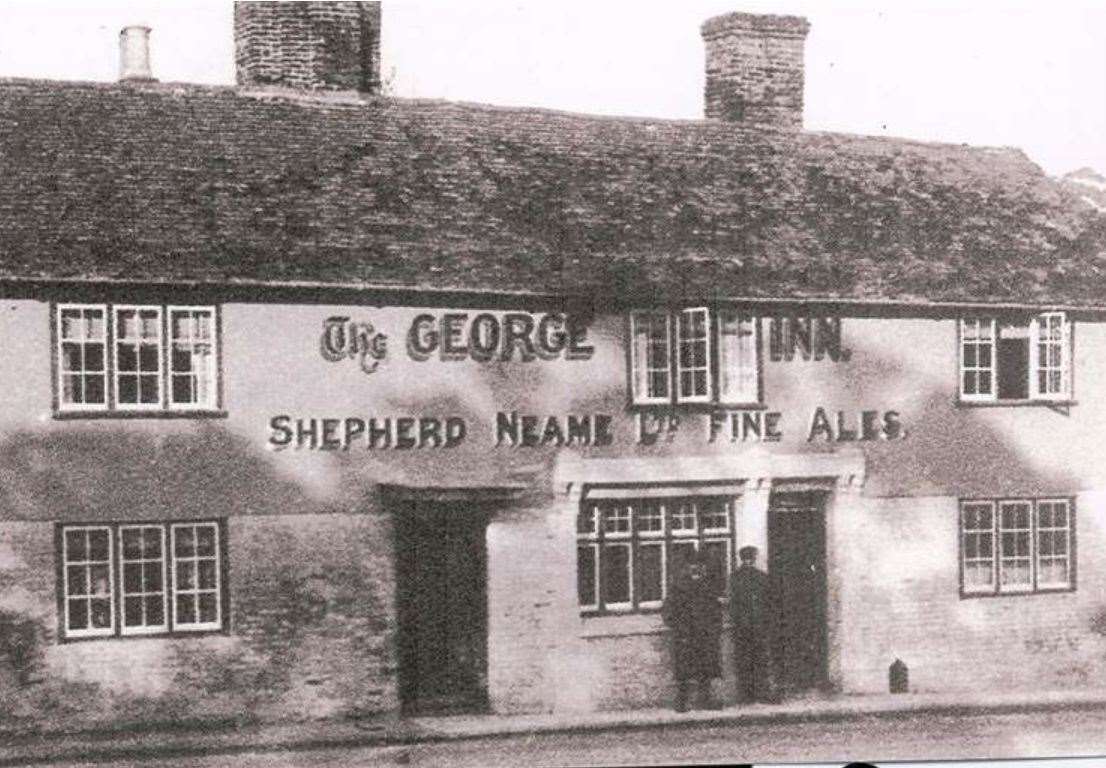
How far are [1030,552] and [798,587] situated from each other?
1718mm

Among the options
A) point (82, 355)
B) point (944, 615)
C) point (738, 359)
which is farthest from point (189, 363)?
point (944, 615)

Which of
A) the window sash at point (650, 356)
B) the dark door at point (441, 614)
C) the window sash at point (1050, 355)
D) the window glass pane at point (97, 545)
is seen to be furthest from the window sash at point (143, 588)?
the window sash at point (1050, 355)

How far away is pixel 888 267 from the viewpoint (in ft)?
38.2

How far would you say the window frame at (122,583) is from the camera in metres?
10.3

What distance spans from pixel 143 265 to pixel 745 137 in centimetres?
468

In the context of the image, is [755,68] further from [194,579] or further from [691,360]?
[194,579]

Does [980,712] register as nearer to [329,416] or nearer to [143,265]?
[329,416]

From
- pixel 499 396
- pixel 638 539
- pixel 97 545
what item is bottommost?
pixel 638 539

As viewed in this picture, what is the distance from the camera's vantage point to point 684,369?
11.2 metres

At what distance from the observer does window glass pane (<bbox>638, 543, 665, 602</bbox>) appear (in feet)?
37.2

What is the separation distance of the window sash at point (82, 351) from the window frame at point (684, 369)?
351cm

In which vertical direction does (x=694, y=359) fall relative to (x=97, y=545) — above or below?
above

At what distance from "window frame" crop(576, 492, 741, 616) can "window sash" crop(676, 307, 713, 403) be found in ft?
2.50

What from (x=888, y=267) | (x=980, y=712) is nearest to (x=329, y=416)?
(x=888, y=267)
